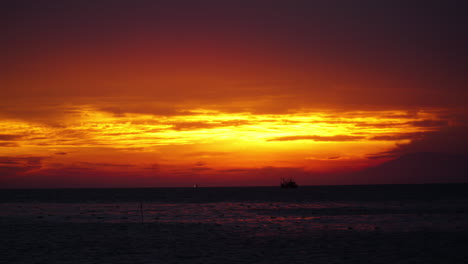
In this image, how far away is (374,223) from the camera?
62.0 metres

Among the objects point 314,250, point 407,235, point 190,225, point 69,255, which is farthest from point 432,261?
point 190,225

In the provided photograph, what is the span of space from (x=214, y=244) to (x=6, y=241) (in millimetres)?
19215

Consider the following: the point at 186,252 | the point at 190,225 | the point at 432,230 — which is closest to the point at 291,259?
the point at 186,252

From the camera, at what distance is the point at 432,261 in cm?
3384

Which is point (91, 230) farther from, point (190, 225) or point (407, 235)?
point (407, 235)

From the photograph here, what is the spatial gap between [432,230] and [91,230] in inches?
1494

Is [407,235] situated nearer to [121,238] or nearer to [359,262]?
[359,262]

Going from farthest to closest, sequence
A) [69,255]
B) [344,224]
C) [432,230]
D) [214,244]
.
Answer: [344,224] < [432,230] < [214,244] < [69,255]

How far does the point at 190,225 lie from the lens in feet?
202

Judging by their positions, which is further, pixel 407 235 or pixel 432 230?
pixel 432 230

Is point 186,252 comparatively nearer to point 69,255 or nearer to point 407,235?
point 69,255

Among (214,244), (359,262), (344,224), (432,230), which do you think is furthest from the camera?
(344,224)

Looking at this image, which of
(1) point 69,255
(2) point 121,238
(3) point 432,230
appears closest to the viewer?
(1) point 69,255

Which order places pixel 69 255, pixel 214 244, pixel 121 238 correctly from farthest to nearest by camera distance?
pixel 121 238, pixel 214 244, pixel 69 255
